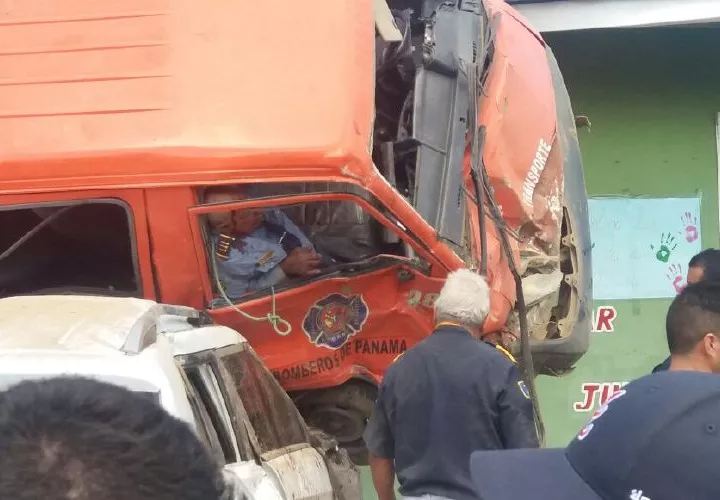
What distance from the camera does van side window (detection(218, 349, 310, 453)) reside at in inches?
110

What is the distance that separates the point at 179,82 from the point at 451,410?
1.64 metres

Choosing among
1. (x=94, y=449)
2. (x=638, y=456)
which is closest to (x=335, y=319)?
(x=638, y=456)

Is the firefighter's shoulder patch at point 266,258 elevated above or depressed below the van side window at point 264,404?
above

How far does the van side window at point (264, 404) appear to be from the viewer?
2.80 meters

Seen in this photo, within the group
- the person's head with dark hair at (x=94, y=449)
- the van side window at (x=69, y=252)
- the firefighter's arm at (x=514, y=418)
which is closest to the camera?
the person's head with dark hair at (x=94, y=449)

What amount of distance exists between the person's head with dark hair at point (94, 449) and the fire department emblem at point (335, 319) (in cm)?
272

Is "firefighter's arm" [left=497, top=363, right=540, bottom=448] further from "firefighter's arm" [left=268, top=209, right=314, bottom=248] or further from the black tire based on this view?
"firefighter's arm" [left=268, top=209, right=314, bottom=248]

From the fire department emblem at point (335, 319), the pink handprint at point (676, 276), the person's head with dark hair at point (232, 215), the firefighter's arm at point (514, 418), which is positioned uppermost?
the person's head with dark hair at point (232, 215)

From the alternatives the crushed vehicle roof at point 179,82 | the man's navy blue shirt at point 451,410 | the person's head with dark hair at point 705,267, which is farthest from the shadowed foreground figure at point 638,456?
the person's head with dark hair at point 705,267

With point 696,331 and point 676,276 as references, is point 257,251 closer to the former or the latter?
point 696,331

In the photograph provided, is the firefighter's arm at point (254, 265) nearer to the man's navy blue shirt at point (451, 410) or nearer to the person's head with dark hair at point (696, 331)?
the man's navy blue shirt at point (451, 410)

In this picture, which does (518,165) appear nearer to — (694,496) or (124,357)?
(124,357)

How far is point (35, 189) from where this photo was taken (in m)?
3.30

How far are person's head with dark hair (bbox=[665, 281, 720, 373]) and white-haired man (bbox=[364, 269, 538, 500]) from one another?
62 cm
